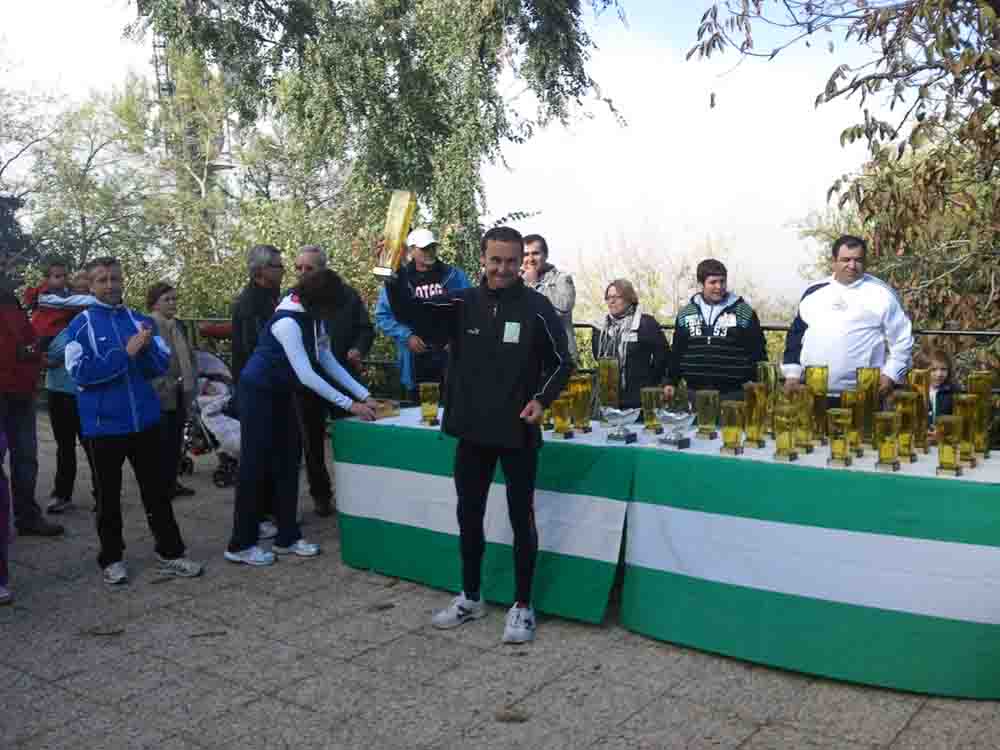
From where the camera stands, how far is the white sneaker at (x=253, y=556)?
16.8ft

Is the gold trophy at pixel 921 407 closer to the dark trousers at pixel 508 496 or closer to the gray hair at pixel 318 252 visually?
the dark trousers at pixel 508 496

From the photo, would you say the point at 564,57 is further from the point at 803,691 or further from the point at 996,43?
the point at 803,691

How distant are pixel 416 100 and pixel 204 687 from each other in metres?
11.7

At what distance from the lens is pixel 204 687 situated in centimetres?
367

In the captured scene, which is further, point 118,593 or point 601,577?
point 118,593

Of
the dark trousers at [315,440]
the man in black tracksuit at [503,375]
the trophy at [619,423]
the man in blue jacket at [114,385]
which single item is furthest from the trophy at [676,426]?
the dark trousers at [315,440]

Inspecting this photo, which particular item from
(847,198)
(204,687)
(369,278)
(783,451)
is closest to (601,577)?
(783,451)

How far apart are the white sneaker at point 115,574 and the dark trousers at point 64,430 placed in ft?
5.05

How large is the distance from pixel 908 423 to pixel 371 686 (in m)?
2.07

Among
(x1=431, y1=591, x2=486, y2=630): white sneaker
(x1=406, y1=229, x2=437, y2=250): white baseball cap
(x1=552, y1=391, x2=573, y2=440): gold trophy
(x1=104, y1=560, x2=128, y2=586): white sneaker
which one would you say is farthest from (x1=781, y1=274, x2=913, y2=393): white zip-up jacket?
(x1=104, y1=560, x2=128, y2=586): white sneaker

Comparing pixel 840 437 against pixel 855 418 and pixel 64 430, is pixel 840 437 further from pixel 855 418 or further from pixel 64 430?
pixel 64 430

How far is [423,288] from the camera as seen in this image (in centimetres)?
594

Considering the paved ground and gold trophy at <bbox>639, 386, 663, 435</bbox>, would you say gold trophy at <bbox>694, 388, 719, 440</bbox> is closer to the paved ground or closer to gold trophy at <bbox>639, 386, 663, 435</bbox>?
gold trophy at <bbox>639, 386, 663, 435</bbox>

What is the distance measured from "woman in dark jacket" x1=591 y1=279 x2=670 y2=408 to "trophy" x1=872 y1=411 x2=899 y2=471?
2.22 m
